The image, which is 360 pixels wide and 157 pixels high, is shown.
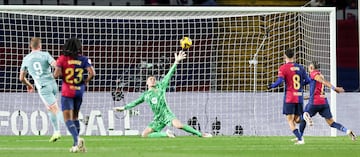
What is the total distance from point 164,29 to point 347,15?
8.27 metres

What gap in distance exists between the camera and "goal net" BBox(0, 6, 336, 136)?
2284 centimetres

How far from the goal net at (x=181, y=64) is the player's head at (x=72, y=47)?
714 centimetres

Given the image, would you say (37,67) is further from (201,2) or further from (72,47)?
(201,2)

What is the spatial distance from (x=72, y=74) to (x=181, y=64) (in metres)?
9.80

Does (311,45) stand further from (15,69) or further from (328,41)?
(15,69)

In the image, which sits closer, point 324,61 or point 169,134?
point 169,134

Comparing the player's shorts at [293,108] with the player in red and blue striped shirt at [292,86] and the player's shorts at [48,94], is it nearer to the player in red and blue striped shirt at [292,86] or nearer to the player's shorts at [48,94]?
the player in red and blue striped shirt at [292,86]

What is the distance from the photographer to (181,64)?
80.5 ft

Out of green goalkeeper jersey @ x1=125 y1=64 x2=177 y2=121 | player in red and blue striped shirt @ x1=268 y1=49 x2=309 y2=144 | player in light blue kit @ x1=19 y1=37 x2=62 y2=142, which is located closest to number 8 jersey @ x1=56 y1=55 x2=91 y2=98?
player in light blue kit @ x1=19 y1=37 x2=62 y2=142

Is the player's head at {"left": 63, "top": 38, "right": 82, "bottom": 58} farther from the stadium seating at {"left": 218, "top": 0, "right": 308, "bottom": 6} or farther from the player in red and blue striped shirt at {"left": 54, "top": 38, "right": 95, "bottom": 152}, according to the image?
the stadium seating at {"left": 218, "top": 0, "right": 308, "bottom": 6}

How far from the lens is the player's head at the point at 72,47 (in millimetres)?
14622

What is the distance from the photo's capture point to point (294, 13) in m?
24.3

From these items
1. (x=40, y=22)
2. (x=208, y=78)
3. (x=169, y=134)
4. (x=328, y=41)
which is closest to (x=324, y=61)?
(x=328, y=41)

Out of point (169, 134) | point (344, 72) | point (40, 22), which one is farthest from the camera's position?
point (344, 72)
